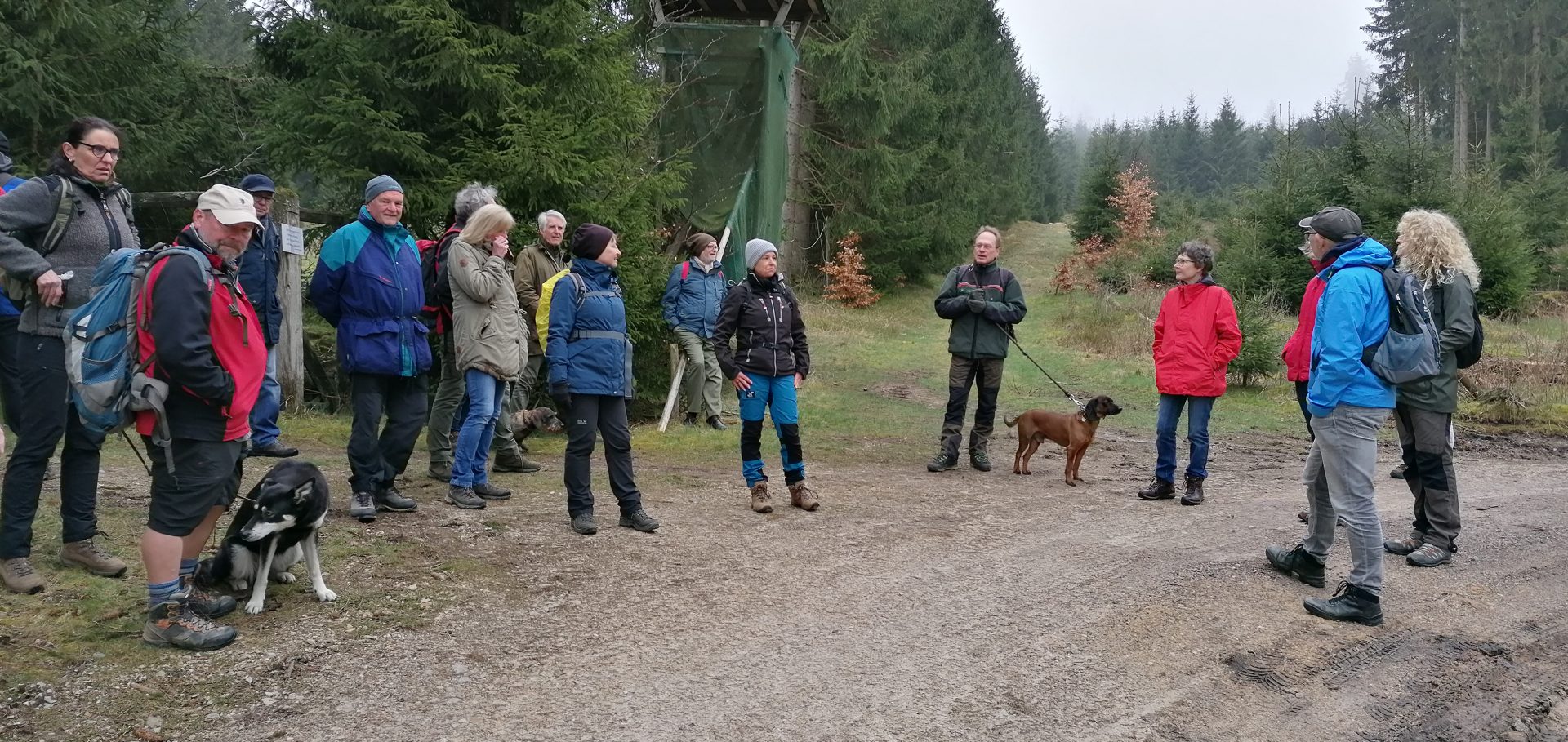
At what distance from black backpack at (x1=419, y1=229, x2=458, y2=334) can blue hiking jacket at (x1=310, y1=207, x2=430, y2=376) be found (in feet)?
3.06

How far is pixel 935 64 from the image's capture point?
26859mm

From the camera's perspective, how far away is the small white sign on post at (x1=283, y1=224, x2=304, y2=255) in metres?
9.32

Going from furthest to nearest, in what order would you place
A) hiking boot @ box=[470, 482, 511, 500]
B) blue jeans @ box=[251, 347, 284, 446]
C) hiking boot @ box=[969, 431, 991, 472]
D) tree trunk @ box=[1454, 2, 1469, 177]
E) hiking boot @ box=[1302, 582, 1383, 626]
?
1. tree trunk @ box=[1454, 2, 1469, 177]
2. hiking boot @ box=[969, 431, 991, 472]
3. blue jeans @ box=[251, 347, 284, 446]
4. hiking boot @ box=[470, 482, 511, 500]
5. hiking boot @ box=[1302, 582, 1383, 626]

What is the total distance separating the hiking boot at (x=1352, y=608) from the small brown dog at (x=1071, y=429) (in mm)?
3249

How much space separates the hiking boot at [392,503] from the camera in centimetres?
583

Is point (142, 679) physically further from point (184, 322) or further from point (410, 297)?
point (410, 297)

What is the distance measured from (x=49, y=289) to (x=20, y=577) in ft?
4.00

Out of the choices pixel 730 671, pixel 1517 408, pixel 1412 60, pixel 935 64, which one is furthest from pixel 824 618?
pixel 1412 60

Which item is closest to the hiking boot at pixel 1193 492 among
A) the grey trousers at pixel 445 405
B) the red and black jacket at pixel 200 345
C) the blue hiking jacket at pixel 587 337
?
the blue hiking jacket at pixel 587 337

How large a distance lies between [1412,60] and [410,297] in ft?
177

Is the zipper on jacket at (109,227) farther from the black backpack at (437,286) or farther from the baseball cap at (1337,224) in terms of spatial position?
the baseball cap at (1337,224)

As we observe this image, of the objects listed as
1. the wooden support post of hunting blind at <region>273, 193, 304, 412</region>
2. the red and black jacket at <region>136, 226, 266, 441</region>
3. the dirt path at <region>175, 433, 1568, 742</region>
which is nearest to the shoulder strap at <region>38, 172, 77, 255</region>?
the red and black jacket at <region>136, 226, 266, 441</region>

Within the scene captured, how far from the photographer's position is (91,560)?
4430 mm

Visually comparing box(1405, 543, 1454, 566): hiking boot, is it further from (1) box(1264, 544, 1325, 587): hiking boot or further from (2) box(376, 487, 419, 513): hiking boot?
(2) box(376, 487, 419, 513): hiking boot
